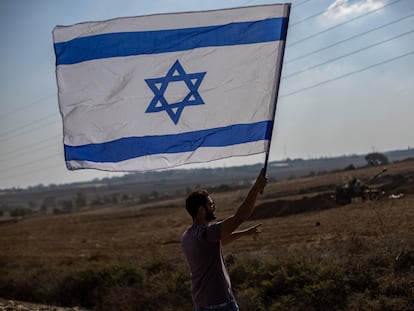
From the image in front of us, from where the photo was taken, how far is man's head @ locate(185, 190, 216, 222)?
430cm

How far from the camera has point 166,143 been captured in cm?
602

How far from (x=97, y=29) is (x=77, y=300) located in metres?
9.03

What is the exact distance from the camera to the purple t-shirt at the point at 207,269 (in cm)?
424

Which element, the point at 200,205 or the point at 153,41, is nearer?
the point at 200,205

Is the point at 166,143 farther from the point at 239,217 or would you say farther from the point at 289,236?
the point at 289,236

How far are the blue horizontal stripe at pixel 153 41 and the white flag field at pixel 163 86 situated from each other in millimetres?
11

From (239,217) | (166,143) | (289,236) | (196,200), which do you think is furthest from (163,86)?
(289,236)

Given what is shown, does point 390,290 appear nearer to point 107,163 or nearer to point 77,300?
point 107,163

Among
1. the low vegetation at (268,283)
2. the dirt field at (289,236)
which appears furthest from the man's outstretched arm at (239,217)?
the dirt field at (289,236)

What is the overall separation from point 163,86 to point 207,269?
249 centimetres

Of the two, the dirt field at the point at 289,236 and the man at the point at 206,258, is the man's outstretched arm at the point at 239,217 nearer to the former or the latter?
the man at the point at 206,258

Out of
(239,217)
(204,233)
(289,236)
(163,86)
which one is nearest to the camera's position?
(239,217)

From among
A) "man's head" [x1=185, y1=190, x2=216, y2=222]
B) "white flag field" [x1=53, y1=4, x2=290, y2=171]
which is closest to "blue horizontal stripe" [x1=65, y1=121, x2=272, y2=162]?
"white flag field" [x1=53, y1=4, x2=290, y2=171]

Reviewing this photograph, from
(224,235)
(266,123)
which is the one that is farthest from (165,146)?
(224,235)
